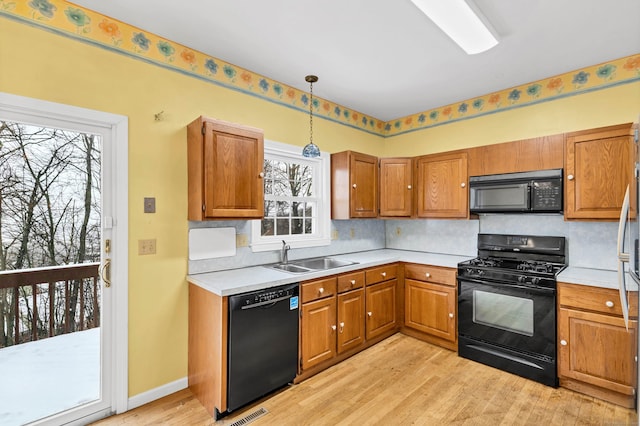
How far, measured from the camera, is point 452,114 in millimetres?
3740

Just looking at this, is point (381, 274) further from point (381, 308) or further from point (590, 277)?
point (590, 277)

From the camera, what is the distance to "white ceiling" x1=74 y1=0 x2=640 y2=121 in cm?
199

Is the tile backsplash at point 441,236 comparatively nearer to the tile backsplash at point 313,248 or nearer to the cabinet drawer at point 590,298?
the tile backsplash at point 313,248

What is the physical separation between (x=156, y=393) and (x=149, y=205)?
1.41 meters

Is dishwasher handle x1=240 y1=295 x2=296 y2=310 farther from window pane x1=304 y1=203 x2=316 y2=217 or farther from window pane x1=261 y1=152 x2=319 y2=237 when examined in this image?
window pane x1=304 y1=203 x2=316 y2=217

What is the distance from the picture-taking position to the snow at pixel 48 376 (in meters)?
1.88

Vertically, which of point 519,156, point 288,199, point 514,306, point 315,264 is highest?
point 519,156

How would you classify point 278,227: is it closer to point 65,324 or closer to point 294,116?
point 294,116

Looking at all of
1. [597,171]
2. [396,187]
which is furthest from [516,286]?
[396,187]

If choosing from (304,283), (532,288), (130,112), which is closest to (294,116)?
(130,112)

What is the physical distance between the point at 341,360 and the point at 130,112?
272cm

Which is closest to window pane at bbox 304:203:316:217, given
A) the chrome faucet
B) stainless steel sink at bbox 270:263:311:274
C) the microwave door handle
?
the chrome faucet

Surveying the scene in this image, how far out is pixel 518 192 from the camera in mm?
2900

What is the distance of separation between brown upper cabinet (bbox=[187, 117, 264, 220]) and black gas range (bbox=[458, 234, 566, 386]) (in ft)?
7.03
